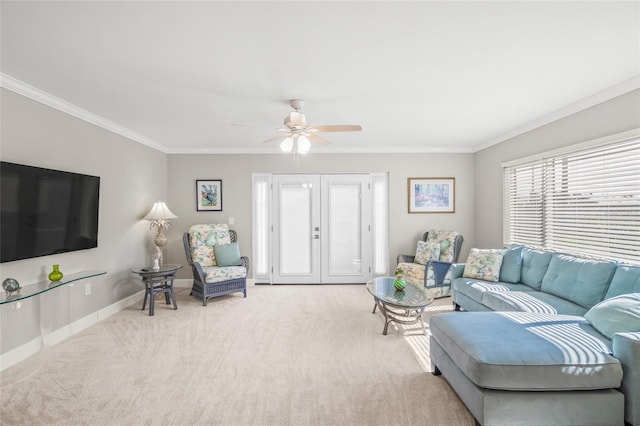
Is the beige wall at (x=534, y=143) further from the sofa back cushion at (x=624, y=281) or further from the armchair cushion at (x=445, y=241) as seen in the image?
the sofa back cushion at (x=624, y=281)

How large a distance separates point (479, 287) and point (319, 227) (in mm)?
2828

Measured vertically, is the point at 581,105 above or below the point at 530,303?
above

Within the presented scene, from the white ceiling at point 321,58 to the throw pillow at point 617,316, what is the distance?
180 centimetres

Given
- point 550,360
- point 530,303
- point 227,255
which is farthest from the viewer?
point 227,255

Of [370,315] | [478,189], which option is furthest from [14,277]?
[478,189]

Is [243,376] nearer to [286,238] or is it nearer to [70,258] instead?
[70,258]

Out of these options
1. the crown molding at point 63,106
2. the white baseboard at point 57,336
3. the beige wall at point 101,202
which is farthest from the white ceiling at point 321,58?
the white baseboard at point 57,336

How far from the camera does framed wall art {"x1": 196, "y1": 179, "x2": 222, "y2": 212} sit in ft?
17.9

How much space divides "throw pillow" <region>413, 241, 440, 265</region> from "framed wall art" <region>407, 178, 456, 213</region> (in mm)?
754

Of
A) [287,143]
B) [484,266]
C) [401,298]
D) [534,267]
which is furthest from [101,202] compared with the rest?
[534,267]

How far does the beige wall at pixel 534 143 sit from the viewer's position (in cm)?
280

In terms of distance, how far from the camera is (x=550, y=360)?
5.69 ft

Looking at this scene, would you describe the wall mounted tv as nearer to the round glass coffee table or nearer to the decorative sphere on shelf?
the decorative sphere on shelf

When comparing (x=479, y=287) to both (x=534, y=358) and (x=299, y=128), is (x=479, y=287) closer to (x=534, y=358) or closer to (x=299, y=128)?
(x=534, y=358)
